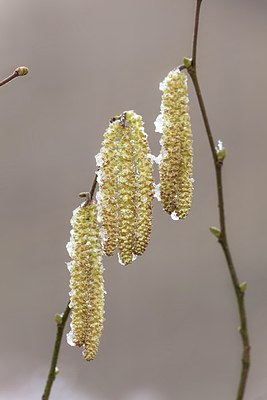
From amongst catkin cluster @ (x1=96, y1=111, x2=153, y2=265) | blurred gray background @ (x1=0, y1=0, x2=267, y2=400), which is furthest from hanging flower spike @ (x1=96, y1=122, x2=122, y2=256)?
blurred gray background @ (x1=0, y1=0, x2=267, y2=400)

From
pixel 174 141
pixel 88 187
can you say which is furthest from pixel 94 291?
pixel 88 187

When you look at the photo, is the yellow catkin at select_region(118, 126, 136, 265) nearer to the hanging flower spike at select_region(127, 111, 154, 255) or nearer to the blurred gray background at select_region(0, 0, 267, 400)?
the hanging flower spike at select_region(127, 111, 154, 255)

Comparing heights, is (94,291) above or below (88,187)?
below

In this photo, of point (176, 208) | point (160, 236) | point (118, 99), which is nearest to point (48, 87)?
point (118, 99)

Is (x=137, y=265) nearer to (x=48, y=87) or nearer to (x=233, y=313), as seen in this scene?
(x=233, y=313)

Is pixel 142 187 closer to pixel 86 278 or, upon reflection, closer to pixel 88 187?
pixel 86 278
